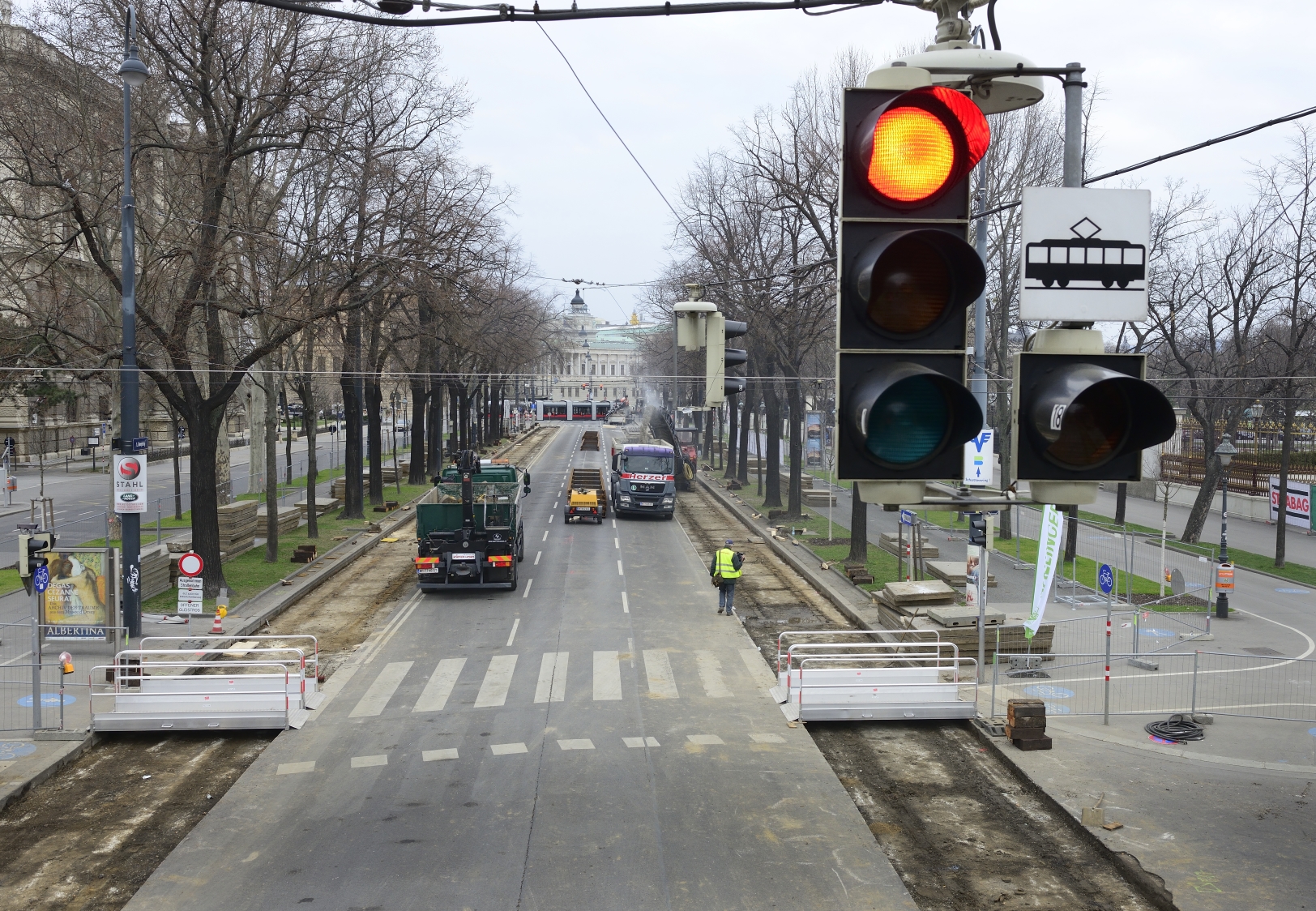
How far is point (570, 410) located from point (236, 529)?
125 metres

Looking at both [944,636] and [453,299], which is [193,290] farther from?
[944,636]

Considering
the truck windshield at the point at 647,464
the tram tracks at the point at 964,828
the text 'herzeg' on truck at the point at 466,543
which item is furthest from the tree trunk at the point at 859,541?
the tram tracks at the point at 964,828

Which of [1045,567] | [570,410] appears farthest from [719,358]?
[570,410]

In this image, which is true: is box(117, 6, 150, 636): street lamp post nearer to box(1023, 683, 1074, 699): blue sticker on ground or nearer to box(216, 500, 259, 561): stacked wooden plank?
box(216, 500, 259, 561): stacked wooden plank

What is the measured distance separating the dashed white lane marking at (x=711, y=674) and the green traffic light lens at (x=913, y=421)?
13.7m

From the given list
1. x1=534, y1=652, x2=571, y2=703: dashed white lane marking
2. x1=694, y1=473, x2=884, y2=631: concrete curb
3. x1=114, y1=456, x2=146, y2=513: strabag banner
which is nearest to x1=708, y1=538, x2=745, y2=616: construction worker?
x1=694, y1=473, x2=884, y2=631: concrete curb

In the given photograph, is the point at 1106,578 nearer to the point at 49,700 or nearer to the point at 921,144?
the point at 49,700

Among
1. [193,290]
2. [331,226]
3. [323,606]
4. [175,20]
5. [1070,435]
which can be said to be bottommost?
[323,606]

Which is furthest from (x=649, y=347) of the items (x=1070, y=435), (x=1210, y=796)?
(x=1070, y=435)

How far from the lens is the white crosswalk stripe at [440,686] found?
16531mm

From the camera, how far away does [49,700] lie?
656 inches

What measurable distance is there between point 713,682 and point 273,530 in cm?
1650

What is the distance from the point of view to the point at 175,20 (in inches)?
899

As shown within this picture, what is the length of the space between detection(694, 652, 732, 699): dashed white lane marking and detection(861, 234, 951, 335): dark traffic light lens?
1381cm
